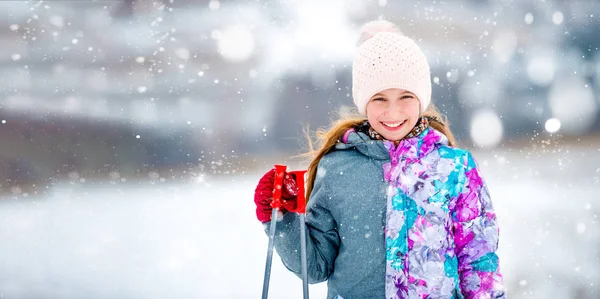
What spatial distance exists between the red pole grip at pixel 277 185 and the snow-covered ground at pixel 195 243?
2.43m

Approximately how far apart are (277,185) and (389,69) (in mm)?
611

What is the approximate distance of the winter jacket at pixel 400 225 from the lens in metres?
1.70

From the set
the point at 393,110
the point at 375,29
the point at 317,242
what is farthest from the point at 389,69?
the point at 317,242

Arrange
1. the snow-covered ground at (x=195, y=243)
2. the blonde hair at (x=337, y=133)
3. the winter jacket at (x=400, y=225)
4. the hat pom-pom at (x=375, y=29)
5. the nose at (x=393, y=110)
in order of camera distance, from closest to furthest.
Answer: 1. the winter jacket at (x=400, y=225)
2. the nose at (x=393, y=110)
3. the blonde hair at (x=337, y=133)
4. the hat pom-pom at (x=375, y=29)
5. the snow-covered ground at (x=195, y=243)

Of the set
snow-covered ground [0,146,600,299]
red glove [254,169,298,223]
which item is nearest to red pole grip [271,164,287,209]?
red glove [254,169,298,223]

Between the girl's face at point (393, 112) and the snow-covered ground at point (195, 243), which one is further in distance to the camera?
the snow-covered ground at point (195, 243)

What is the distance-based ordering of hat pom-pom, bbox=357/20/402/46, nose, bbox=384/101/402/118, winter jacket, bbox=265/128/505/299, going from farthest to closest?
hat pom-pom, bbox=357/20/402/46 < nose, bbox=384/101/402/118 < winter jacket, bbox=265/128/505/299

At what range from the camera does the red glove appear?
1771 mm

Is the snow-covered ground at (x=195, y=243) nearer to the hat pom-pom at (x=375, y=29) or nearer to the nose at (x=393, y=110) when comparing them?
the hat pom-pom at (x=375, y=29)

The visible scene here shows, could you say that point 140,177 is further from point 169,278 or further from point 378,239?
point 378,239

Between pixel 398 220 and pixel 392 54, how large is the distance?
2.10 feet

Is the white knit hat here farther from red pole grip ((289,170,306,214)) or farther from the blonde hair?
red pole grip ((289,170,306,214))

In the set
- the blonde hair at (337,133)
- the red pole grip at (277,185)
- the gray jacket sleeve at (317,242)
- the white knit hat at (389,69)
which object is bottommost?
the gray jacket sleeve at (317,242)

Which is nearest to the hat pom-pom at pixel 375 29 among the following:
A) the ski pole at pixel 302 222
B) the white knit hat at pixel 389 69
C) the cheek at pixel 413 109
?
the white knit hat at pixel 389 69
